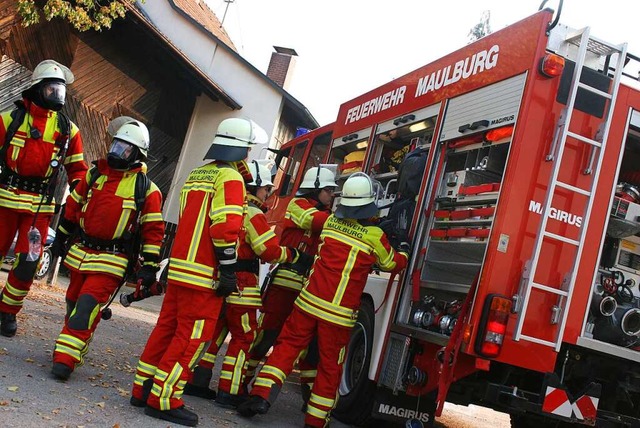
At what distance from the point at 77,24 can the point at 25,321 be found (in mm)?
3738

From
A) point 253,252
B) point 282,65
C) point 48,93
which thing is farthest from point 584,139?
point 282,65

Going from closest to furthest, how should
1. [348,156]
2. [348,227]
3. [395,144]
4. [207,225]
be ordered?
1. [207,225]
2. [348,227]
3. [395,144]
4. [348,156]

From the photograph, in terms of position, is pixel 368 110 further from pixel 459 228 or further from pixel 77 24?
pixel 77 24

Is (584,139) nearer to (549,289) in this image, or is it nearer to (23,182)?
(549,289)

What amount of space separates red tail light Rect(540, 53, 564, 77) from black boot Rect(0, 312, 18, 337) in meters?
4.34

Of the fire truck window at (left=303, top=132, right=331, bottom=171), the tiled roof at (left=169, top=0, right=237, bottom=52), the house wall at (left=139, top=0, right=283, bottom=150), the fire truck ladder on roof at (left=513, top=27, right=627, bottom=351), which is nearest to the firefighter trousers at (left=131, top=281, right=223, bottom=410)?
the fire truck ladder on roof at (left=513, top=27, right=627, bottom=351)

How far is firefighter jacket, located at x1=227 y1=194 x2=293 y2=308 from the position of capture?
546cm

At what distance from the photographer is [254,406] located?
17.4 feet

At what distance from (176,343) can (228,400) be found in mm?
1087

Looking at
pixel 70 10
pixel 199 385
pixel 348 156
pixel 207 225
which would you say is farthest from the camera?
pixel 70 10

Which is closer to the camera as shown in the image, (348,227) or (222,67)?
(348,227)

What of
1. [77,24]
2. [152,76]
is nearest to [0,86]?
[77,24]

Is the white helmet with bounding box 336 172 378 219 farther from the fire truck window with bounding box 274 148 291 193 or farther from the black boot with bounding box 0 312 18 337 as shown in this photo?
the fire truck window with bounding box 274 148 291 193

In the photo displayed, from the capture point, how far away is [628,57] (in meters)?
5.27
